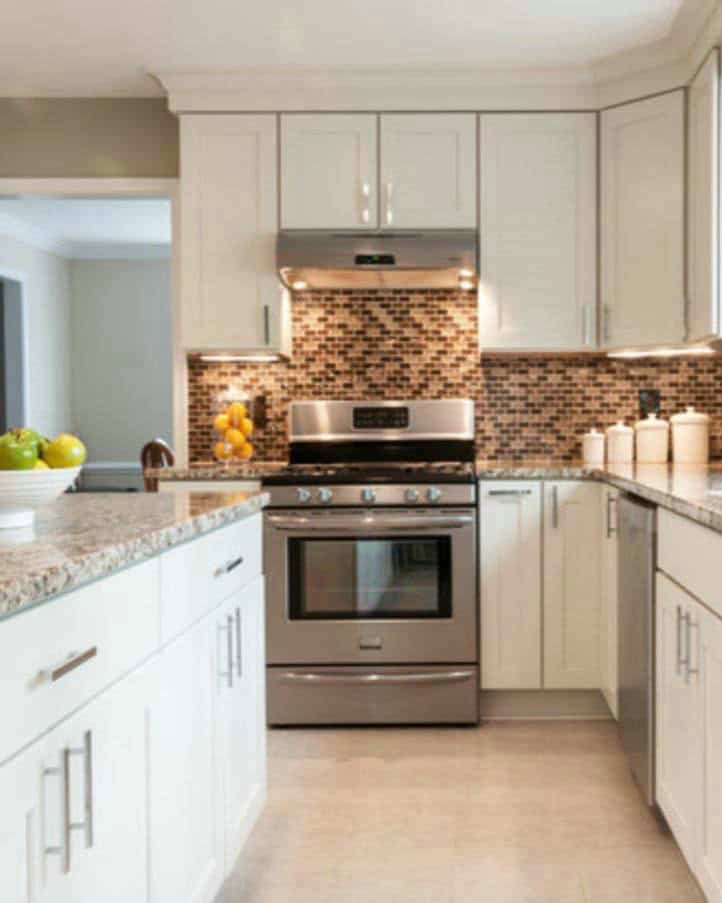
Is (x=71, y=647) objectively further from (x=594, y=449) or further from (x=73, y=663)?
(x=594, y=449)

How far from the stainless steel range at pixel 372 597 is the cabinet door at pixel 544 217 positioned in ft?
2.58

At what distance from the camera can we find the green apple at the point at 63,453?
71.1 inches

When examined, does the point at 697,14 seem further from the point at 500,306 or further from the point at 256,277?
the point at 256,277

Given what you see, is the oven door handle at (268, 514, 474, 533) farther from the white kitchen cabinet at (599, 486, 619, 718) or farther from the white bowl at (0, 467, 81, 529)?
the white bowl at (0, 467, 81, 529)

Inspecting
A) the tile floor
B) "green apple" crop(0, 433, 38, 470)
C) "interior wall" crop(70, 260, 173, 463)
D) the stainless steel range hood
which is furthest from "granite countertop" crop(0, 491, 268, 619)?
"interior wall" crop(70, 260, 173, 463)

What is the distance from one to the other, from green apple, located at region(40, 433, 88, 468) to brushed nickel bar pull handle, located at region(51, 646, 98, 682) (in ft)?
1.88

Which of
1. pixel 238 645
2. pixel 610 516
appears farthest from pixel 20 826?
pixel 610 516

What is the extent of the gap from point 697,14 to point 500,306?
118 centimetres

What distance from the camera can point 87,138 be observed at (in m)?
4.07

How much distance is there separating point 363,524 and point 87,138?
201 centimetres

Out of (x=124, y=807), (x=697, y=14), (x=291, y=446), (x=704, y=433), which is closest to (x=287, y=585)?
(x=291, y=446)

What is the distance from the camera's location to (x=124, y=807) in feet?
4.69

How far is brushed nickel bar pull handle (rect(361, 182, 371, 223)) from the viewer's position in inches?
147

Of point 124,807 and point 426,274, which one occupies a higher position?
point 426,274
